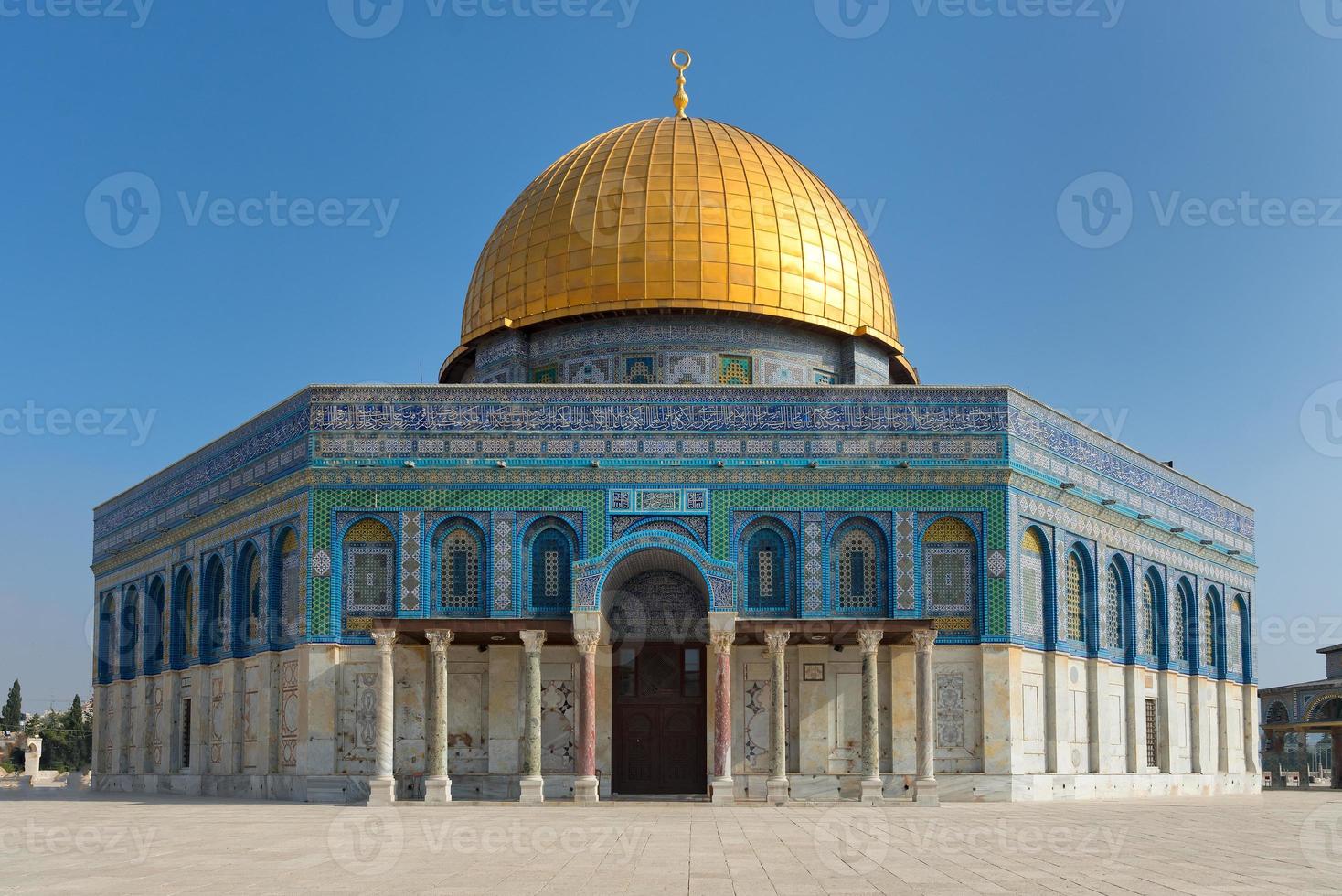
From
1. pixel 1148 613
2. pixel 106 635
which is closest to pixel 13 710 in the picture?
pixel 106 635

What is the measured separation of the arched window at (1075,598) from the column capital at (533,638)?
9721 millimetres

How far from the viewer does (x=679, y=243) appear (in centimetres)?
2884

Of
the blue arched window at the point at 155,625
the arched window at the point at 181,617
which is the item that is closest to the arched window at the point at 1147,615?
the arched window at the point at 181,617

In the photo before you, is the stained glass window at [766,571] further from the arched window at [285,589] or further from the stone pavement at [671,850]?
the arched window at [285,589]

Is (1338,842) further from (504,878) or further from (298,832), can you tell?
(298,832)

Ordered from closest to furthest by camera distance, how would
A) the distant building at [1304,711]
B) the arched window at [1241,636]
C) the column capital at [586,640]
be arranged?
the column capital at [586,640]
the arched window at [1241,636]
the distant building at [1304,711]

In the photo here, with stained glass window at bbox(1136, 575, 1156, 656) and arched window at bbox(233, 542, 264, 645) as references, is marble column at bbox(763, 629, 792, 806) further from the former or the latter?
arched window at bbox(233, 542, 264, 645)

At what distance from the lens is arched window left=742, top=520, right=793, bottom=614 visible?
25094 mm

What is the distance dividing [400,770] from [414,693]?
1.27 meters

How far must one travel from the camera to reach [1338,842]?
16.0m

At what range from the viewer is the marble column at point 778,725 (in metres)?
23.2

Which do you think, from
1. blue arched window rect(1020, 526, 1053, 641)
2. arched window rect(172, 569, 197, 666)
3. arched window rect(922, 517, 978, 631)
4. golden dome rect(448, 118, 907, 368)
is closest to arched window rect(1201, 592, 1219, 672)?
blue arched window rect(1020, 526, 1053, 641)

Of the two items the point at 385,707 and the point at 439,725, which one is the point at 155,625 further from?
the point at 439,725

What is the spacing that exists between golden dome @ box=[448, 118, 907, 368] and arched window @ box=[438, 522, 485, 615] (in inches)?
221
